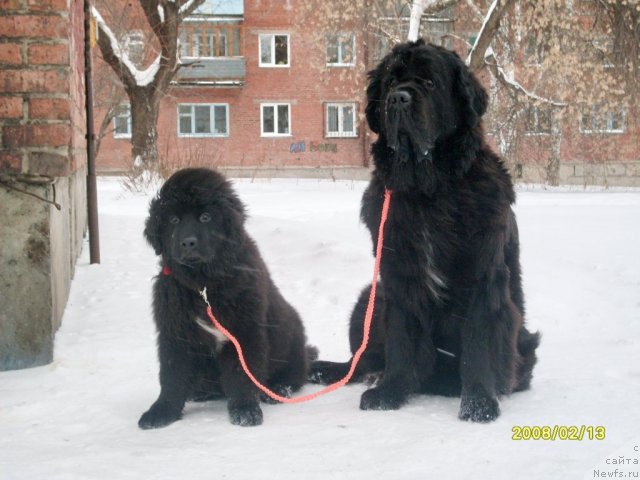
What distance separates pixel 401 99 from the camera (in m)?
3.03

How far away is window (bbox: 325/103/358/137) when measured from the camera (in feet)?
101

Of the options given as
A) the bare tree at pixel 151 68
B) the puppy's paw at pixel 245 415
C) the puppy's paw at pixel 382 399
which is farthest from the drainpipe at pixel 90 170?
the bare tree at pixel 151 68

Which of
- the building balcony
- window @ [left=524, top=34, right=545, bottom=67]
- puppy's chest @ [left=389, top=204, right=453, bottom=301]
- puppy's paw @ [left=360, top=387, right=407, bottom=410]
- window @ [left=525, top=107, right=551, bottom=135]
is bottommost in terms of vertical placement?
puppy's paw @ [left=360, top=387, right=407, bottom=410]

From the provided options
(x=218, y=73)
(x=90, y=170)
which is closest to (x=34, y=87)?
(x=90, y=170)

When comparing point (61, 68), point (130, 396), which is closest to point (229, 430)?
point (130, 396)

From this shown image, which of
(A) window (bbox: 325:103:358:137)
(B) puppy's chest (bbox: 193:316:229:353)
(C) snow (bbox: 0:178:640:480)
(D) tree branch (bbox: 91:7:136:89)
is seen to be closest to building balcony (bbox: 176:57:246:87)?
(A) window (bbox: 325:103:358:137)

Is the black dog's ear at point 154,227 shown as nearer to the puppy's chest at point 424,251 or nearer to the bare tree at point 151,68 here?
the puppy's chest at point 424,251

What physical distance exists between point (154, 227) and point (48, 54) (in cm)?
142

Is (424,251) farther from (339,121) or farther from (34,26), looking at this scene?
(339,121)

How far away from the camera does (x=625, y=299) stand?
17.6 ft

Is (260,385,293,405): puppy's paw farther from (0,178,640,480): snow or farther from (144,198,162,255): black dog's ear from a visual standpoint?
(144,198,162,255): black dog's ear

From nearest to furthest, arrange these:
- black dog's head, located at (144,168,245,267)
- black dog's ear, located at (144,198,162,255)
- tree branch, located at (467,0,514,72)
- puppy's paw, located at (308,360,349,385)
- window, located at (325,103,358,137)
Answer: black dog's head, located at (144,168,245,267), black dog's ear, located at (144,198,162,255), puppy's paw, located at (308,360,349,385), tree branch, located at (467,0,514,72), window, located at (325,103,358,137)

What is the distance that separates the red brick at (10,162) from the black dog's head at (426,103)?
203 centimetres
